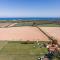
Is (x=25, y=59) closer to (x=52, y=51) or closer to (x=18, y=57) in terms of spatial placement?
(x=18, y=57)

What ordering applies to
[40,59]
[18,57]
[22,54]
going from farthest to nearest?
1. [22,54]
2. [18,57]
3. [40,59]

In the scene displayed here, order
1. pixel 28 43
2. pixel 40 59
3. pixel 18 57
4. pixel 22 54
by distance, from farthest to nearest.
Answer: pixel 28 43 → pixel 22 54 → pixel 18 57 → pixel 40 59

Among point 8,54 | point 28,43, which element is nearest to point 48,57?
point 8,54

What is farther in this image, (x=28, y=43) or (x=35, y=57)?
(x=28, y=43)

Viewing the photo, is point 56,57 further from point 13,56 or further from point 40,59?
point 13,56

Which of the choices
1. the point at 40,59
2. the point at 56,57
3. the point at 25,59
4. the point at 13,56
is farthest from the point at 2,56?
the point at 56,57

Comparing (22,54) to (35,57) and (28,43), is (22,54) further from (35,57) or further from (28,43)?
(28,43)

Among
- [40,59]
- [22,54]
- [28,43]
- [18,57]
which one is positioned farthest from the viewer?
[28,43]

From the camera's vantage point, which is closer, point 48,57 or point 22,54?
point 48,57
